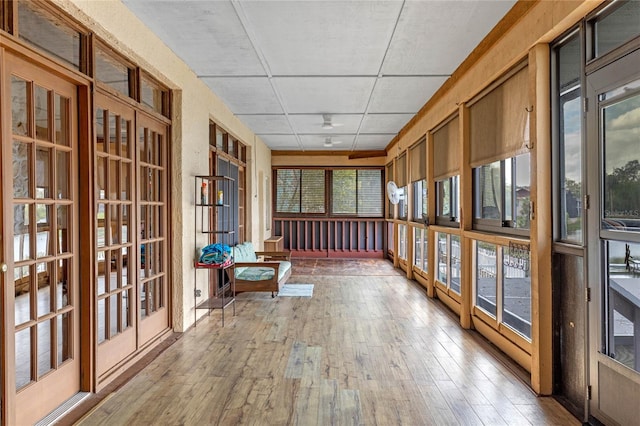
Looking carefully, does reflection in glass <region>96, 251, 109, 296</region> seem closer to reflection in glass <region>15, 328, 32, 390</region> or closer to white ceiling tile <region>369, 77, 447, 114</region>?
reflection in glass <region>15, 328, 32, 390</region>

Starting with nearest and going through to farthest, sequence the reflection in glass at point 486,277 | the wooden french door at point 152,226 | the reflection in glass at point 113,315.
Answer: the reflection in glass at point 113,315, the wooden french door at point 152,226, the reflection in glass at point 486,277

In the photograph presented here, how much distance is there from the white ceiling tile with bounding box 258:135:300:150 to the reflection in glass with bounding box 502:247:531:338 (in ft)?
19.2

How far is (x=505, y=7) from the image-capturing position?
3.10 m

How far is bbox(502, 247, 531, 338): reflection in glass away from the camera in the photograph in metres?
3.47

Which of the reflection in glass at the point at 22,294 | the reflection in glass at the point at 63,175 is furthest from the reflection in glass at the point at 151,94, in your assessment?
the reflection in glass at the point at 22,294

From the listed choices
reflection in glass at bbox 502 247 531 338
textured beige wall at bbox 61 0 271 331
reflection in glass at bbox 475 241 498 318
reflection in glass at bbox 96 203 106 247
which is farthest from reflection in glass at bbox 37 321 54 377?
reflection in glass at bbox 475 241 498 318

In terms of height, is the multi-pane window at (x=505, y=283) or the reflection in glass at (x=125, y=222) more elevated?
the reflection in glass at (x=125, y=222)

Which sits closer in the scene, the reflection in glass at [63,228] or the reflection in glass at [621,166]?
the reflection in glass at [621,166]

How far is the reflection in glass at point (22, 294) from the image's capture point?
224cm

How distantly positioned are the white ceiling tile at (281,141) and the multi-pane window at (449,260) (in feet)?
14.0

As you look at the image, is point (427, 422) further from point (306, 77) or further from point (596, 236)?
point (306, 77)

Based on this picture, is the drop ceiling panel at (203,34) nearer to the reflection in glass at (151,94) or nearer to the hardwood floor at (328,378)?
the reflection in glass at (151,94)

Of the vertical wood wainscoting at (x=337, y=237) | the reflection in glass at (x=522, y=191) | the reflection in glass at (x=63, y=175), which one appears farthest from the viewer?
the vertical wood wainscoting at (x=337, y=237)

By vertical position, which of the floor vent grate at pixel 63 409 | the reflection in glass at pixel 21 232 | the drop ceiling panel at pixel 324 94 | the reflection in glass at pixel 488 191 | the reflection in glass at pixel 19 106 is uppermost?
the drop ceiling panel at pixel 324 94
